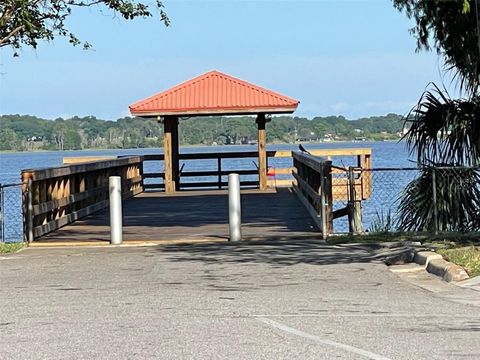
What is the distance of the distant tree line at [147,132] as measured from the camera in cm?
6988

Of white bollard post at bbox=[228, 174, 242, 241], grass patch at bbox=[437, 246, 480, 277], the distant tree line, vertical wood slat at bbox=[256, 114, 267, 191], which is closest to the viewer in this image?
grass patch at bbox=[437, 246, 480, 277]

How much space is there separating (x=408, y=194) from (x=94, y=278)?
711cm

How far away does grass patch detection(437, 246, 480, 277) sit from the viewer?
11312 millimetres

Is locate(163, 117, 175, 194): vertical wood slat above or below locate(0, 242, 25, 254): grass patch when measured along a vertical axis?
above

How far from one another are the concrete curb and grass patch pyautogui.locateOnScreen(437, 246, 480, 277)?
11 cm

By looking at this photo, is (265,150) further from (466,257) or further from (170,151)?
(466,257)

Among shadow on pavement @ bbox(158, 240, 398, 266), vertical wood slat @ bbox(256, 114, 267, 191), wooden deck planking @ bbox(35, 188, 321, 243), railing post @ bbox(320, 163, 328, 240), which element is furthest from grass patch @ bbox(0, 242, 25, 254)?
vertical wood slat @ bbox(256, 114, 267, 191)

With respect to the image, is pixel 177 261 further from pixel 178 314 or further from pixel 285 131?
pixel 285 131

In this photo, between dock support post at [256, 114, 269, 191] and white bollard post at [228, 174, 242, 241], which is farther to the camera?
dock support post at [256, 114, 269, 191]

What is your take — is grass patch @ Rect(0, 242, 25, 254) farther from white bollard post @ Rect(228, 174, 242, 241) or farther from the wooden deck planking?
white bollard post @ Rect(228, 174, 242, 241)

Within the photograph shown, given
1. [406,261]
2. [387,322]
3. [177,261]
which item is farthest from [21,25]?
[387,322]

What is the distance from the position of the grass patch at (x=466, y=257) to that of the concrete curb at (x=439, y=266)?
0.35 feet

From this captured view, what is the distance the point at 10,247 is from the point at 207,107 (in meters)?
15.0

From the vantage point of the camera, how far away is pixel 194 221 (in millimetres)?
19359
